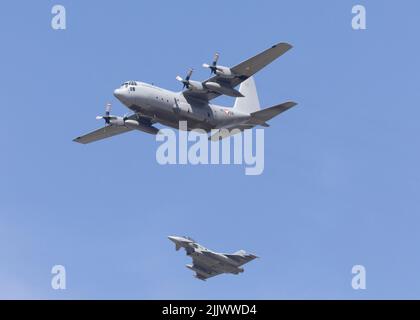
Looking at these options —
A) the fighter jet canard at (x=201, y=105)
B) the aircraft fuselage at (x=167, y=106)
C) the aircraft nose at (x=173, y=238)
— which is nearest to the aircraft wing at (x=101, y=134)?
the fighter jet canard at (x=201, y=105)

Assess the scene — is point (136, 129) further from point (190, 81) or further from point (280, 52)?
point (280, 52)

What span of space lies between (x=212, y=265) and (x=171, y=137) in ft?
51.4

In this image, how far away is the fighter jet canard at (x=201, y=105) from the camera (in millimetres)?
65938

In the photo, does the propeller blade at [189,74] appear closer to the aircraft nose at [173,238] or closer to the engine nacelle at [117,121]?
the engine nacelle at [117,121]

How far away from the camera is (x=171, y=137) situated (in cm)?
6975

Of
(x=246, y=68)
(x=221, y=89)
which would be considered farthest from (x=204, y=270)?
(x=246, y=68)

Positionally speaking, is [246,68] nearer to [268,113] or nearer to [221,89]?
[221,89]

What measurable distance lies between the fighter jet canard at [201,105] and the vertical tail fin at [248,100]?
0.35 ft

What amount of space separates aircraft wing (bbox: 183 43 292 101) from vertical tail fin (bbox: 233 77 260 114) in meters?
A: 4.06

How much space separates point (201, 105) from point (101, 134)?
37.0ft

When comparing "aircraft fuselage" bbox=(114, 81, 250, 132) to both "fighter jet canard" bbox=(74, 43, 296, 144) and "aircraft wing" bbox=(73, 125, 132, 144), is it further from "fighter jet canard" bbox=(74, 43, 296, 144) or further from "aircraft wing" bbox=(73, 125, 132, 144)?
"aircraft wing" bbox=(73, 125, 132, 144)
